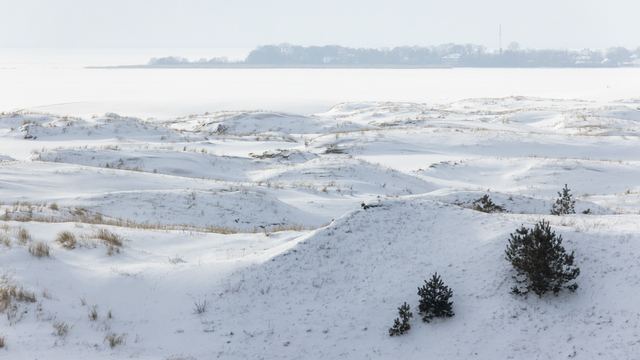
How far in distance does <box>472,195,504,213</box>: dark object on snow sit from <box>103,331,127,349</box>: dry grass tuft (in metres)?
9.70

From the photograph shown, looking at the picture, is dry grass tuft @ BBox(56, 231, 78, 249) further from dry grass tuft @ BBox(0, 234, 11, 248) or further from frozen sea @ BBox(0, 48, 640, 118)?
frozen sea @ BBox(0, 48, 640, 118)

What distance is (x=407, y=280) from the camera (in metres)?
6.71

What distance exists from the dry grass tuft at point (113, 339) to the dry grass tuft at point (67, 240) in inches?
106

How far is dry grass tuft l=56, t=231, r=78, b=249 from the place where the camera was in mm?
7586

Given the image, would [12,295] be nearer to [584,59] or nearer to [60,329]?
[60,329]

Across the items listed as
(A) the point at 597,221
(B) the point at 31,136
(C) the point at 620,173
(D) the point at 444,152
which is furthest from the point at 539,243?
(B) the point at 31,136

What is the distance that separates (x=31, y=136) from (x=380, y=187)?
914 inches

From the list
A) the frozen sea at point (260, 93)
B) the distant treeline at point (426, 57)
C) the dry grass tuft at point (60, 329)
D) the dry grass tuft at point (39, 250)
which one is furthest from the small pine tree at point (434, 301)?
the distant treeline at point (426, 57)

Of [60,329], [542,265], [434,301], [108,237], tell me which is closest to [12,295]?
[60,329]

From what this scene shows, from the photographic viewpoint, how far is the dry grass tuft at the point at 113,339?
17.7ft

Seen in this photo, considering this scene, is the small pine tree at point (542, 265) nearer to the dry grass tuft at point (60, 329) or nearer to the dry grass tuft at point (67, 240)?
the dry grass tuft at point (60, 329)

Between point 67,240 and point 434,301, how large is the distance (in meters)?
6.21

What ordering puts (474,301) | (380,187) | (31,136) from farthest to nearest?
(31,136) < (380,187) < (474,301)

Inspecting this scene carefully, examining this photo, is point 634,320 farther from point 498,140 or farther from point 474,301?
point 498,140
